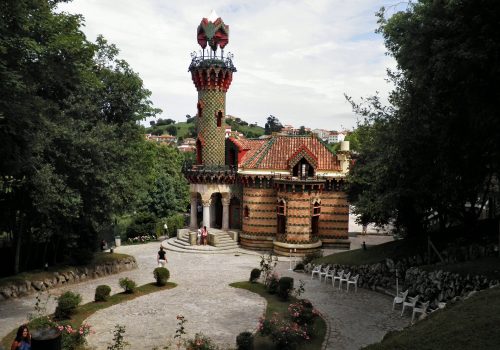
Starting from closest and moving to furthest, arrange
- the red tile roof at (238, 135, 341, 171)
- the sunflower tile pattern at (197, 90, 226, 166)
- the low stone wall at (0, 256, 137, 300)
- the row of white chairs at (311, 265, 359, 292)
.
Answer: the low stone wall at (0, 256, 137, 300) → the row of white chairs at (311, 265, 359, 292) → the red tile roof at (238, 135, 341, 171) → the sunflower tile pattern at (197, 90, 226, 166)

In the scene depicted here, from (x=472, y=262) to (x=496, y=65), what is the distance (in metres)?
8.16

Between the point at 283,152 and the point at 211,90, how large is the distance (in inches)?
312

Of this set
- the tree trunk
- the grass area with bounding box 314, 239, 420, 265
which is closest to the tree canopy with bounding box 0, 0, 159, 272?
the tree trunk

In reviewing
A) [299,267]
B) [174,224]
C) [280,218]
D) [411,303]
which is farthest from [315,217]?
[411,303]

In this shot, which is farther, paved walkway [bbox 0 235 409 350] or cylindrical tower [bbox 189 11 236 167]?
cylindrical tower [bbox 189 11 236 167]

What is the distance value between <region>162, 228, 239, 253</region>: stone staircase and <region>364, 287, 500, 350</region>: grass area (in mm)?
23264

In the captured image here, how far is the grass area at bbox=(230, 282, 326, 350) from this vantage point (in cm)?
1424

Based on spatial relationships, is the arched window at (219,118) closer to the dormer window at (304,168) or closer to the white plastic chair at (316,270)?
the dormer window at (304,168)

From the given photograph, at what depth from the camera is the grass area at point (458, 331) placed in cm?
930

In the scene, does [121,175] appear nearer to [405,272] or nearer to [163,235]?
[405,272]

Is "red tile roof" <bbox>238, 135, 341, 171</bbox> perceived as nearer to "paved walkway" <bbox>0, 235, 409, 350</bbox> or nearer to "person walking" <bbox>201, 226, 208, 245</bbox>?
"person walking" <bbox>201, 226, 208, 245</bbox>

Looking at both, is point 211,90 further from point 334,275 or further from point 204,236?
point 334,275

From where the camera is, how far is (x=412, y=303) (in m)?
17.5

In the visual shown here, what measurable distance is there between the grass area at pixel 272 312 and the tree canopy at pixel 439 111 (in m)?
6.26
